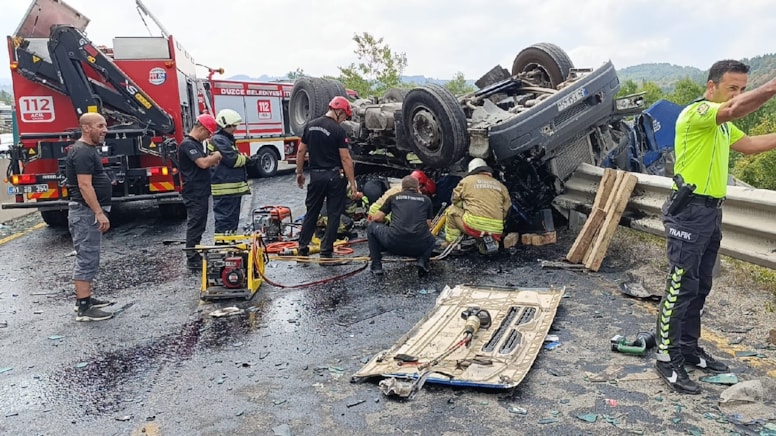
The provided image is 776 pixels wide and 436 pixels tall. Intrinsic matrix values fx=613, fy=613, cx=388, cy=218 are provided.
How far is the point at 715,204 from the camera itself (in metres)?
3.48

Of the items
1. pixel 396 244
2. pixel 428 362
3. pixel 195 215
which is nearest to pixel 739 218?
pixel 428 362

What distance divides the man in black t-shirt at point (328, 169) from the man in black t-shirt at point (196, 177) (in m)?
1.07

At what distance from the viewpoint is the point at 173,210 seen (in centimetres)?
987

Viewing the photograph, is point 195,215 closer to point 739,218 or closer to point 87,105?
point 87,105

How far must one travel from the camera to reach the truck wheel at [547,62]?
8055 millimetres

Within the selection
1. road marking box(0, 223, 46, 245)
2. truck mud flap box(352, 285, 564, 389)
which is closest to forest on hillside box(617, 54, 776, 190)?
truck mud flap box(352, 285, 564, 389)

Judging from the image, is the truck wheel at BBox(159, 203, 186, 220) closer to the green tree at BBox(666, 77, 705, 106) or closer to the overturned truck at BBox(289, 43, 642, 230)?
the overturned truck at BBox(289, 43, 642, 230)

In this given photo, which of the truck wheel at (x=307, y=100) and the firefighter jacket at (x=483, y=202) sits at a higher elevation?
the truck wheel at (x=307, y=100)

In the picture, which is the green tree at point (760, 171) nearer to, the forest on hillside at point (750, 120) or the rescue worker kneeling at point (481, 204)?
the forest on hillside at point (750, 120)

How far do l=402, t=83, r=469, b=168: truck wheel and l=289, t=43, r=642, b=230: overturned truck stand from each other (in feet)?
0.04

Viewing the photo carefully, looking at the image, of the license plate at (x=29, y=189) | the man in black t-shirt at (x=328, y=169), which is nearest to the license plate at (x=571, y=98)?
the man in black t-shirt at (x=328, y=169)

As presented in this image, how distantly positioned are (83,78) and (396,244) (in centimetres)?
553

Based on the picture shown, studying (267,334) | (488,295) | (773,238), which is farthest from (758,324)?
(267,334)

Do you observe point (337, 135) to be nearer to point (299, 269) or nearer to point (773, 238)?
point (299, 269)
